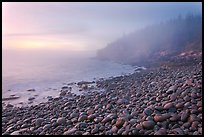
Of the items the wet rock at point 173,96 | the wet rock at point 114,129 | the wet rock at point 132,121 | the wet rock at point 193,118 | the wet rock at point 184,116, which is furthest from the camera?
the wet rock at point 173,96

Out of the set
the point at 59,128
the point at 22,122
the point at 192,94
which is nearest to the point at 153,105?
the point at 192,94

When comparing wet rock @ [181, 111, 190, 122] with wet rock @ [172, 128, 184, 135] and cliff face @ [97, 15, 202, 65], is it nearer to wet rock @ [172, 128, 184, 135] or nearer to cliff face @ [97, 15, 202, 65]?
wet rock @ [172, 128, 184, 135]

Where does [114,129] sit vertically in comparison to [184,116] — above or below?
below

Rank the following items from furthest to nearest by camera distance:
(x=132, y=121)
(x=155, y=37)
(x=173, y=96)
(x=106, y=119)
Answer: (x=155, y=37)
(x=173, y=96)
(x=106, y=119)
(x=132, y=121)

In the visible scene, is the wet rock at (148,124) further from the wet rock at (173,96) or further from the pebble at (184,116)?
the wet rock at (173,96)

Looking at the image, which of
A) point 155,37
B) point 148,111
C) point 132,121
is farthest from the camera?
point 155,37

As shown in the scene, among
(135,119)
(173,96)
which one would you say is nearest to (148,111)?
(135,119)

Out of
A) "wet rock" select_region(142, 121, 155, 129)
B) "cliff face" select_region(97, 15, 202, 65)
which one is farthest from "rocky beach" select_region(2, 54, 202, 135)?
"cliff face" select_region(97, 15, 202, 65)

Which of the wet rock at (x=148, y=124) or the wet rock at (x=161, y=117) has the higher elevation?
the wet rock at (x=161, y=117)

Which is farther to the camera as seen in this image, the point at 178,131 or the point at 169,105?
the point at 169,105

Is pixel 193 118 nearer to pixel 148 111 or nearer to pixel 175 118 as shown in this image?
pixel 175 118

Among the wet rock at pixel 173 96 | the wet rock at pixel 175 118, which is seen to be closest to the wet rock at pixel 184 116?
the wet rock at pixel 175 118

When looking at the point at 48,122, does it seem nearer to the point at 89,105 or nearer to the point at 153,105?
the point at 89,105

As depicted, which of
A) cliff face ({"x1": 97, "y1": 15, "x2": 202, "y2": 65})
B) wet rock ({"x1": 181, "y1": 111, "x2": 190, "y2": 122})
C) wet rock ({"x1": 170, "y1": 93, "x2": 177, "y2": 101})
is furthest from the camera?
cliff face ({"x1": 97, "y1": 15, "x2": 202, "y2": 65})
